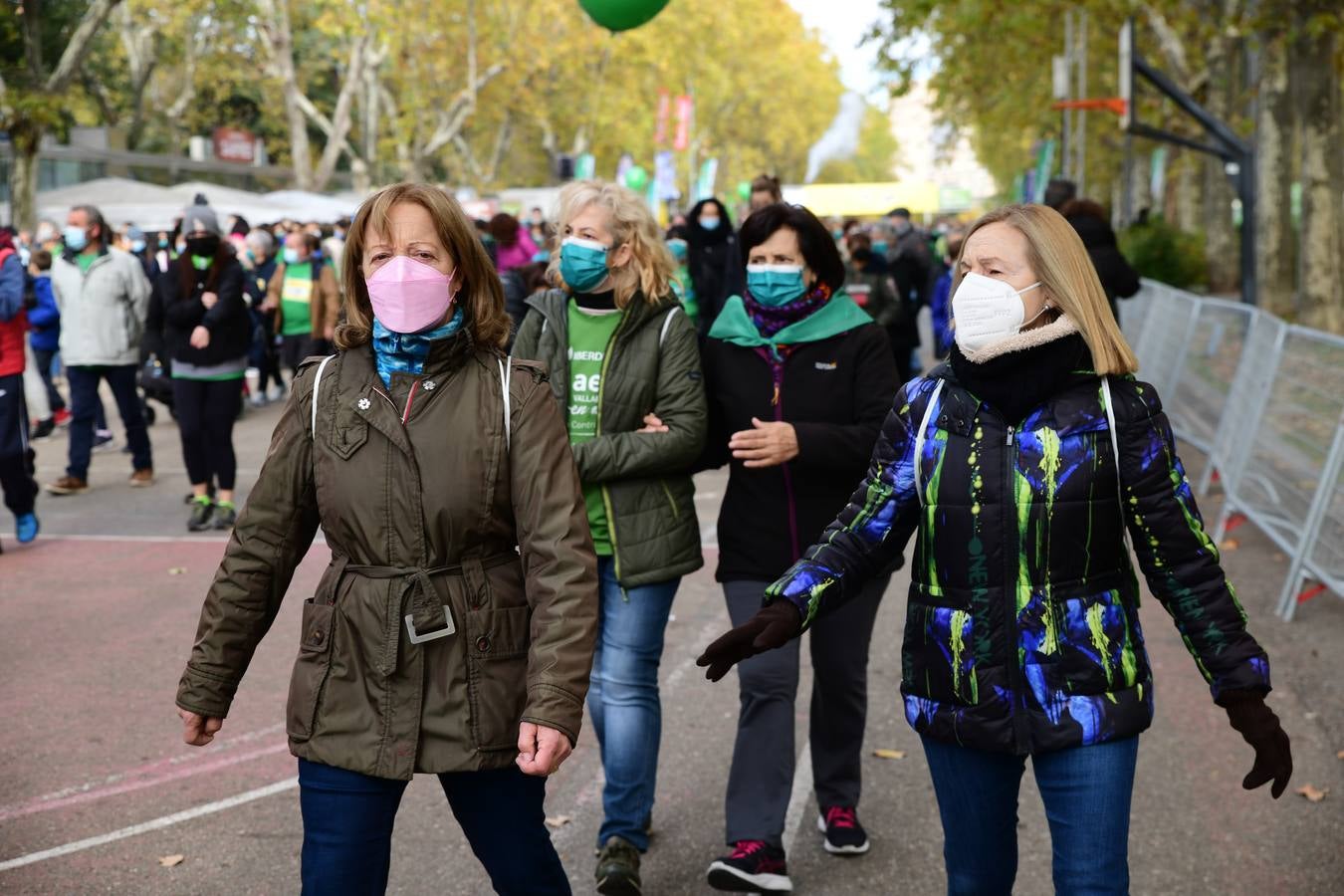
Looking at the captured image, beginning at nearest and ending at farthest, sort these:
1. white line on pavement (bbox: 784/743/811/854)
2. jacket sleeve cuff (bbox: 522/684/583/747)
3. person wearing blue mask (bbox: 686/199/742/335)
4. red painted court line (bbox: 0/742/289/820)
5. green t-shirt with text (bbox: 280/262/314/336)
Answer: jacket sleeve cuff (bbox: 522/684/583/747) < white line on pavement (bbox: 784/743/811/854) < red painted court line (bbox: 0/742/289/820) < person wearing blue mask (bbox: 686/199/742/335) < green t-shirt with text (bbox: 280/262/314/336)

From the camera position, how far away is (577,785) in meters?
5.48

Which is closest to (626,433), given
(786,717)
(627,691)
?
(627,691)

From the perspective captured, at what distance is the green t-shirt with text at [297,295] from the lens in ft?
52.2

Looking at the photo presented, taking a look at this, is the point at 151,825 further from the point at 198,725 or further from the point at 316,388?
the point at 316,388

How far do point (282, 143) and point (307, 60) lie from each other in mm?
3668

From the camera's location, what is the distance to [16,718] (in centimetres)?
625

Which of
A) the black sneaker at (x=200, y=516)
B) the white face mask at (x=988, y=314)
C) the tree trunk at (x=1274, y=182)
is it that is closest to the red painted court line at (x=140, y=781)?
the white face mask at (x=988, y=314)

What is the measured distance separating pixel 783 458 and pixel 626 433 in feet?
1.40

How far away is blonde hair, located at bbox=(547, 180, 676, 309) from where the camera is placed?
15.0ft

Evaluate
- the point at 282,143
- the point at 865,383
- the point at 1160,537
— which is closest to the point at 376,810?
the point at 1160,537

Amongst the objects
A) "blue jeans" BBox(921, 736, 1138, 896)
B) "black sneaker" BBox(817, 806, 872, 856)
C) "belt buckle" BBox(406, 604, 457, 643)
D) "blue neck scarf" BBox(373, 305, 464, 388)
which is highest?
"blue neck scarf" BBox(373, 305, 464, 388)

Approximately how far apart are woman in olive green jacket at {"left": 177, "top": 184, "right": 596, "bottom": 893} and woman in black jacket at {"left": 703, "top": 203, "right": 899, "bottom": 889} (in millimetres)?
1317

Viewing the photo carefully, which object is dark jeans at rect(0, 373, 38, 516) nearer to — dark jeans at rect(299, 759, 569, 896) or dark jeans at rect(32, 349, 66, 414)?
dark jeans at rect(32, 349, 66, 414)

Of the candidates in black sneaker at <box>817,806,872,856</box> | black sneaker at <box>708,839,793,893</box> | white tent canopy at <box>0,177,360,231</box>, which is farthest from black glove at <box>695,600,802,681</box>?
white tent canopy at <box>0,177,360,231</box>
